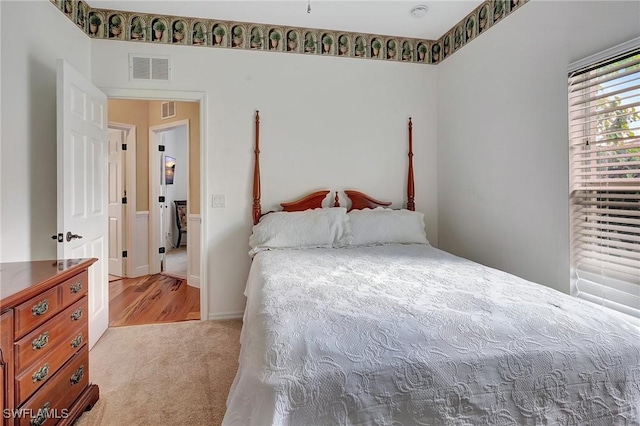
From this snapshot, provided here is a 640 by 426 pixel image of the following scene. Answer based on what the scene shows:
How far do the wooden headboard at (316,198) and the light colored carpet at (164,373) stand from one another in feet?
3.47

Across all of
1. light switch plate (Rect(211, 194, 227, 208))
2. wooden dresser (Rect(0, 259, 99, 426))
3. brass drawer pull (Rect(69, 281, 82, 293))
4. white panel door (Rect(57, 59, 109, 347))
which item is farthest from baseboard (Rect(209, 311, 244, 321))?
brass drawer pull (Rect(69, 281, 82, 293))

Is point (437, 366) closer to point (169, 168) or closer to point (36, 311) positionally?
point (36, 311)

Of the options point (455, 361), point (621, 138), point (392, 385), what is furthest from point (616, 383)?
point (621, 138)

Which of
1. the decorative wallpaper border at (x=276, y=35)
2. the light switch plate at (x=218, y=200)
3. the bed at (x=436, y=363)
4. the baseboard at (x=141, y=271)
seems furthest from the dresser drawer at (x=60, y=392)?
the baseboard at (x=141, y=271)

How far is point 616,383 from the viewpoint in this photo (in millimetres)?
1013

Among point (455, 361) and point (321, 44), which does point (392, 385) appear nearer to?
point (455, 361)

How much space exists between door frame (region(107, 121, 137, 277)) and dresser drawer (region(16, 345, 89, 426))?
2.79 m

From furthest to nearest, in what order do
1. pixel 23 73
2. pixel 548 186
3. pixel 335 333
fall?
pixel 548 186 → pixel 23 73 → pixel 335 333

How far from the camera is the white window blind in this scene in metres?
1.59

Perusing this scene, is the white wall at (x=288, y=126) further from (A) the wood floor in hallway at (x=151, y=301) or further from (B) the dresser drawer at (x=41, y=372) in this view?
(B) the dresser drawer at (x=41, y=372)

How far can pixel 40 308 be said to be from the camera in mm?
1285

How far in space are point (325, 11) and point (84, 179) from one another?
7.49ft

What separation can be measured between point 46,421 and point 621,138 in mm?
2996

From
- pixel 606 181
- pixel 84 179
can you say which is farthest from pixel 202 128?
pixel 606 181
